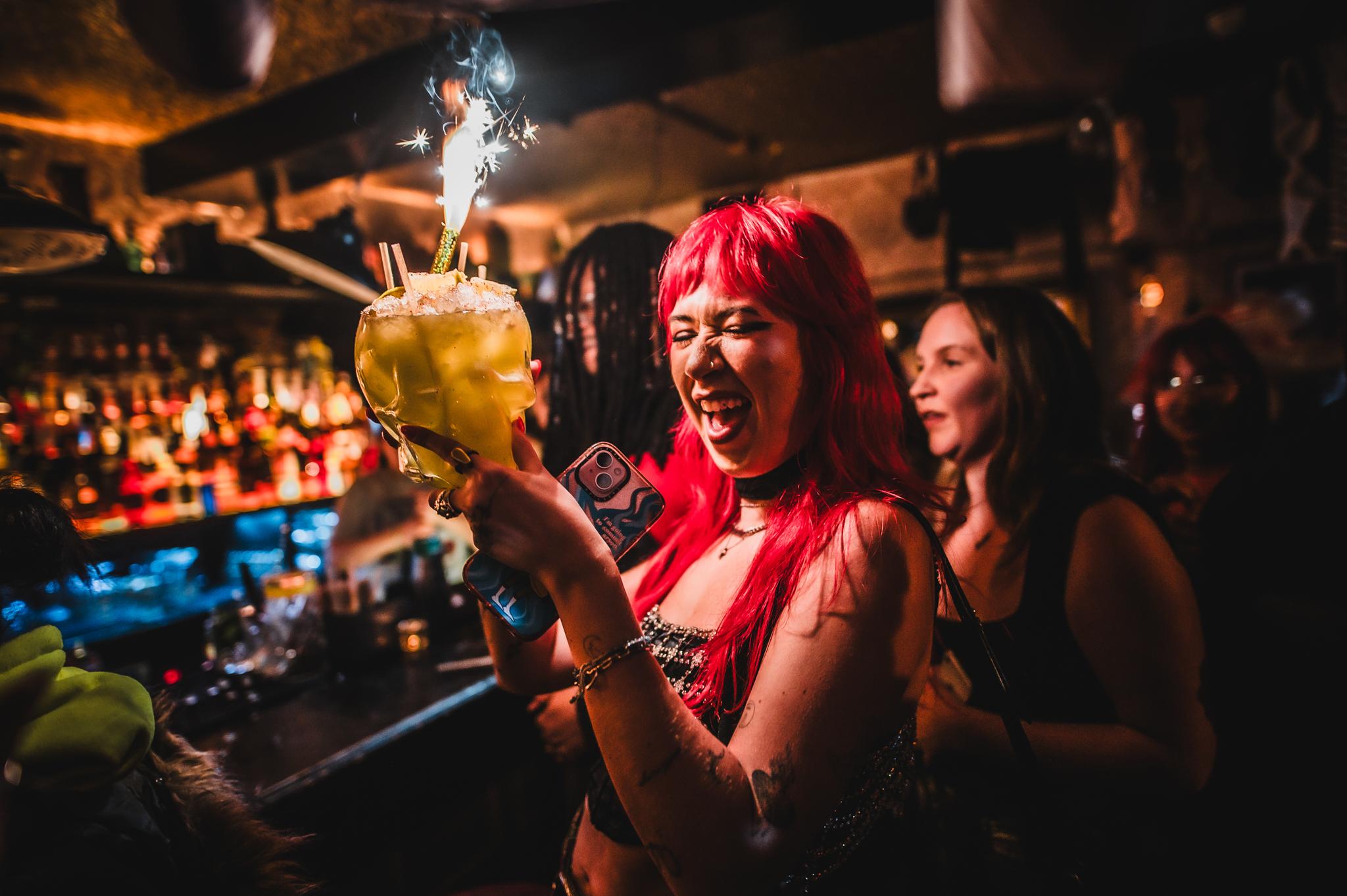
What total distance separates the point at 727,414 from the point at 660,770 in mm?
606

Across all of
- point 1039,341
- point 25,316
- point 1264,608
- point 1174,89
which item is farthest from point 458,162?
point 1174,89

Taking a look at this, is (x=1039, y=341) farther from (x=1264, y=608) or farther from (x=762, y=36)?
(x=762, y=36)

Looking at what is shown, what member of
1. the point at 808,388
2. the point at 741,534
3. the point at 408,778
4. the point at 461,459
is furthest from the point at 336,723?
the point at 808,388

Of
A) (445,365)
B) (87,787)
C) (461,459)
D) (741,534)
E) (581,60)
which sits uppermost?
(581,60)

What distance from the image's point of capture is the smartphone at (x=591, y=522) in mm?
1101

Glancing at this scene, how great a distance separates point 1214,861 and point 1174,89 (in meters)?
4.42

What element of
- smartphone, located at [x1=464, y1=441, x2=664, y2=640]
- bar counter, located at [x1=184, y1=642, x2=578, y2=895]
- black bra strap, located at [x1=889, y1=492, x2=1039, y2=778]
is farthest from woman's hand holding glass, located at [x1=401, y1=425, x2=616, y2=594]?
bar counter, located at [x1=184, y1=642, x2=578, y2=895]

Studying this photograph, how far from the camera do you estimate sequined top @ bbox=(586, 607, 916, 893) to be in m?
1.20

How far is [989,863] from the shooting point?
1.66 metres

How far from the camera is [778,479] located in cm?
136

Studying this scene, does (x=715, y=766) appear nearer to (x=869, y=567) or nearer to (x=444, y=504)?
(x=869, y=567)

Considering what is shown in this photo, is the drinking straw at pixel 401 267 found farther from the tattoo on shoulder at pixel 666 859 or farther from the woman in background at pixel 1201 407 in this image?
the woman in background at pixel 1201 407

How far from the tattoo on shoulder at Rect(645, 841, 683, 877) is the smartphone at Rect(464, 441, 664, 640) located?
344mm

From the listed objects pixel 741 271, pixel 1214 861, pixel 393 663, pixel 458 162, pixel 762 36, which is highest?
pixel 762 36
